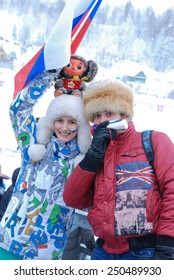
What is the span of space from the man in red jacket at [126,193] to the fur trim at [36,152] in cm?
22

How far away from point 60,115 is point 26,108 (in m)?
0.14

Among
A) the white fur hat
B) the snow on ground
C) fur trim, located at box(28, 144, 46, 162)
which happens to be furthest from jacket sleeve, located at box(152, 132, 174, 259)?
the snow on ground

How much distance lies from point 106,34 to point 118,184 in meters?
11.7

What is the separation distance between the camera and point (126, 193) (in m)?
1.06

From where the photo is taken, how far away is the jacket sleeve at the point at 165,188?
0.97 m

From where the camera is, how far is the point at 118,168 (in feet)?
3.63

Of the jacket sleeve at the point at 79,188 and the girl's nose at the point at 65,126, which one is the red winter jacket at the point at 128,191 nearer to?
the jacket sleeve at the point at 79,188

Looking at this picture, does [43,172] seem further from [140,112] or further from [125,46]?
[125,46]

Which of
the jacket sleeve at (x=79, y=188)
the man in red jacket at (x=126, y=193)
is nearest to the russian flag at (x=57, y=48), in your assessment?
the man in red jacket at (x=126, y=193)

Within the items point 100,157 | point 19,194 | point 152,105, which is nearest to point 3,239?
point 19,194

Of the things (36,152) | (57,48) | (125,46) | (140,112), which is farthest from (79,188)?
(125,46)

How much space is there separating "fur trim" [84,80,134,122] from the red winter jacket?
0.36ft

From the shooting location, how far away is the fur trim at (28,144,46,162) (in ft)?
4.31
